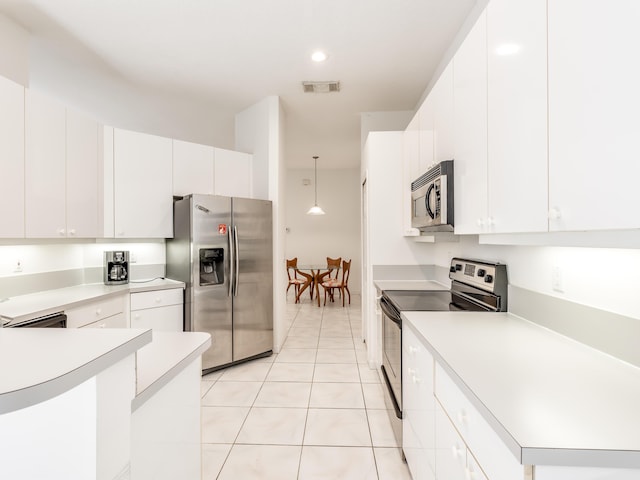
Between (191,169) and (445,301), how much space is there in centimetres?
271

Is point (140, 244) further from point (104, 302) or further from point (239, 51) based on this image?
point (239, 51)

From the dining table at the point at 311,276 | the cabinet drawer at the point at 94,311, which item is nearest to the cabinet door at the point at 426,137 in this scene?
the cabinet drawer at the point at 94,311

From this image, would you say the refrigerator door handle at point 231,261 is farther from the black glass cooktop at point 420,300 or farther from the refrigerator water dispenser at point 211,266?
the black glass cooktop at point 420,300

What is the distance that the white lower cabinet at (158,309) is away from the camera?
2.86 m

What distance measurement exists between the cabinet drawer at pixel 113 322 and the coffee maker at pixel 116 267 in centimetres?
44

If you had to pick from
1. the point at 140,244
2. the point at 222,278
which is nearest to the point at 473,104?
the point at 222,278

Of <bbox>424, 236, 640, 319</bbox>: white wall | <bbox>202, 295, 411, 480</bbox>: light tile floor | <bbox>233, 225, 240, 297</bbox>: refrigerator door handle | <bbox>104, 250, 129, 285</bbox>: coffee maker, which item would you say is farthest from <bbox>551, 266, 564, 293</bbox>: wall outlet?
<bbox>104, 250, 129, 285</bbox>: coffee maker

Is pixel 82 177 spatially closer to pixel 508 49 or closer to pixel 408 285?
pixel 408 285

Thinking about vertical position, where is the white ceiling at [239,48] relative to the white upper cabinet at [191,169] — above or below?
above

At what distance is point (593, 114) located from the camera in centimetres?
81

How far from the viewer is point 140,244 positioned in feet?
11.1

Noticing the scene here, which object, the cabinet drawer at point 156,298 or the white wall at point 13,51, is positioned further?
the cabinet drawer at point 156,298

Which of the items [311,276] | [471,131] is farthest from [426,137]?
[311,276]

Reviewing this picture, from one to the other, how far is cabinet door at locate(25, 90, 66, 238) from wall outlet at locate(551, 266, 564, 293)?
297 cm
